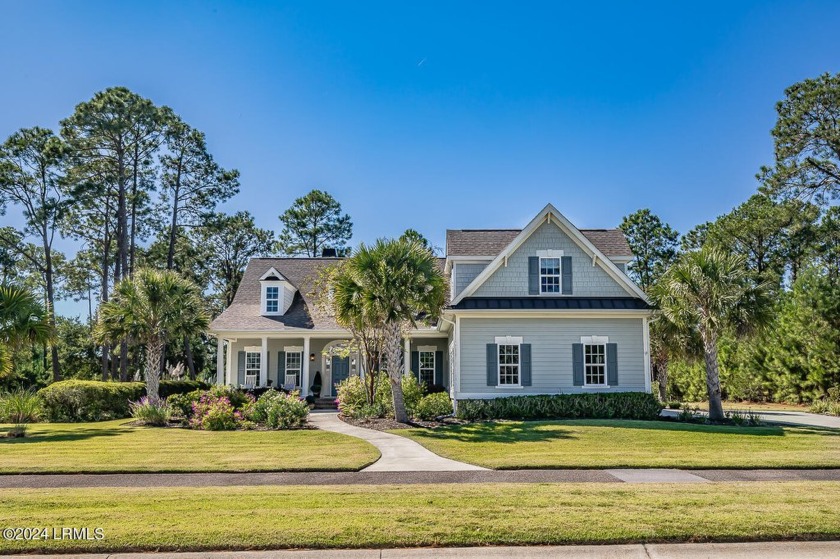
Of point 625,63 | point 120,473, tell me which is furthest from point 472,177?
point 120,473

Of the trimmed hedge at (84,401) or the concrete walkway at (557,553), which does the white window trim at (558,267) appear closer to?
the concrete walkway at (557,553)

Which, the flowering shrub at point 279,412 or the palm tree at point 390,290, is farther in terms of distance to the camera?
the flowering shrub at point 279,412

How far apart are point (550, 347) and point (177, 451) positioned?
1313 cm

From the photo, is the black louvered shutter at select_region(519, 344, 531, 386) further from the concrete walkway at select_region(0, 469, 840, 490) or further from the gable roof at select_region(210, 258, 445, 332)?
the concrete walkway at select_region(0, 469, 840, 490)

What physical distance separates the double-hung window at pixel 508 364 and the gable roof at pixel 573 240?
95.4 inches

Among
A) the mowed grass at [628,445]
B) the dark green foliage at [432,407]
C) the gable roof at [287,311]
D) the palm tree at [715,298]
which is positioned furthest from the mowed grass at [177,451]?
the palm tree at [715,298]

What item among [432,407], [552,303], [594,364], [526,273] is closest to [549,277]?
[526,273]

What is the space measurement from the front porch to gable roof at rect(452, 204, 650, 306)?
690 cm

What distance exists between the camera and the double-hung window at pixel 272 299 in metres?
29.8

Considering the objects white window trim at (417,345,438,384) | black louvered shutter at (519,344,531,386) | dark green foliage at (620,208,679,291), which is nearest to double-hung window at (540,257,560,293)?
black louvered shutter at (519,344,531,386)

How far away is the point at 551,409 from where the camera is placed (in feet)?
68.1

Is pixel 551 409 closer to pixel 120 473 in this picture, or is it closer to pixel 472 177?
pixel 472 177

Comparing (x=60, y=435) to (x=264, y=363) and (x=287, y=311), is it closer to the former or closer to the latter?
(x=264, y=363)

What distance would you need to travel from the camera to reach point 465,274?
944 inches
